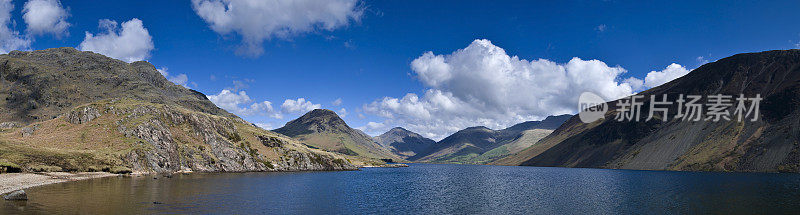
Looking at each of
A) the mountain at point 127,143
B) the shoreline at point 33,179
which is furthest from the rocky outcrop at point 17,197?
the mountain at point 127,143

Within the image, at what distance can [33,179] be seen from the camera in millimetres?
77688

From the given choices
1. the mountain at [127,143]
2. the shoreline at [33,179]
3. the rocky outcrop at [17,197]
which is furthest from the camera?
the mountain at [127,143]

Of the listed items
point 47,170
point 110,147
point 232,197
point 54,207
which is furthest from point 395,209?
point 110,147

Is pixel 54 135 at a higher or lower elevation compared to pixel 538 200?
higher

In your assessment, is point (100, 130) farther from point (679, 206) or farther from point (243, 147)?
point (679, 206)

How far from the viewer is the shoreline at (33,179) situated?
65319 millimetres

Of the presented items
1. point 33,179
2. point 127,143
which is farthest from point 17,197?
point 127,143

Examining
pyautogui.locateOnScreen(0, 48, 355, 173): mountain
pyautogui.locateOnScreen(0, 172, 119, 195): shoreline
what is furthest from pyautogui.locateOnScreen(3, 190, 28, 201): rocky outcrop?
pyautogui.locateOnScreen(0, 48, 355, 173): mountain

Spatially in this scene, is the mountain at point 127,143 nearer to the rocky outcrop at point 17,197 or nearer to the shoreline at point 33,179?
the shoreline at point 33,179

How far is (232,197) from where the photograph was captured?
70688 millimetres

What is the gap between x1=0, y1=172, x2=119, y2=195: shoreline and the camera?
65.3 m

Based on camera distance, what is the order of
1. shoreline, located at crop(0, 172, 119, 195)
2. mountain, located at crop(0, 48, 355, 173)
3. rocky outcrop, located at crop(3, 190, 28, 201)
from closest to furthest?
rocky outcrop, located at crop(3, 190, 28, 201)
shoreline, located at crop(0, 172, 119, 195)
mountain, located at crop(0, 48, 355, 173)

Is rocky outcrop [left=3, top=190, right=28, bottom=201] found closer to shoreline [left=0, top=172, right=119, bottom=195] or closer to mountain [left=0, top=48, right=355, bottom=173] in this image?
shoreline [left=0, top=172, right=119, bottom=195]

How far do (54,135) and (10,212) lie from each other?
11270 centimetres
